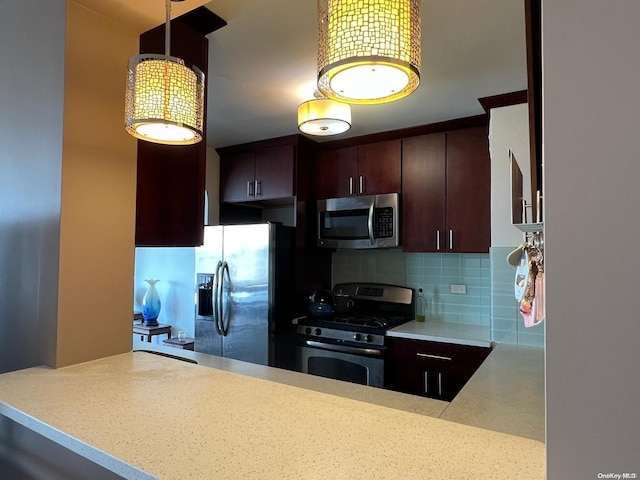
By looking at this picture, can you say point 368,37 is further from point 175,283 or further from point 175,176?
point 175,283

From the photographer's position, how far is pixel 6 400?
3.08 feet

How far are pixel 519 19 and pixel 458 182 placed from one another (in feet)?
4.57

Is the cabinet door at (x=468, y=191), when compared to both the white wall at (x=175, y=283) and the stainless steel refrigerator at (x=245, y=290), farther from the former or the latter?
the white wall at (x=175, y=283)

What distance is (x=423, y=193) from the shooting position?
3035 mm

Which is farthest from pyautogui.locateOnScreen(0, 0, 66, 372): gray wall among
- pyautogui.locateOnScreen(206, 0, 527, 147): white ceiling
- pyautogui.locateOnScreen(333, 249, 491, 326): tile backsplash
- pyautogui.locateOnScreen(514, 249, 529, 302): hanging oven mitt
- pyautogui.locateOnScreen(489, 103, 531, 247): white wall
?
pyautogui.locateOnScreen(333, 249, 491, 326): tile backsplash

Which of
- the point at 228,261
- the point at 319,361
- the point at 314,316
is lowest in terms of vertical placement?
the point at 319,361

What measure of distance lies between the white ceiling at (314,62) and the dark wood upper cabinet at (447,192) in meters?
0.20

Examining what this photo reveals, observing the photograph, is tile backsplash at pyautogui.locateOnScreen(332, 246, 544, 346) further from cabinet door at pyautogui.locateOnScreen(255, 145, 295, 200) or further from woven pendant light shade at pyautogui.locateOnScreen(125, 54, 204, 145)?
woven pendant light shade at pyautogui.locateOnScreen(125, 54, 204, 145)

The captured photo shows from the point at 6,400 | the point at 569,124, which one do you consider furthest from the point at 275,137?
the point at 569,124

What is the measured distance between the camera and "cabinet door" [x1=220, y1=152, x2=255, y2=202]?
3.60 meters

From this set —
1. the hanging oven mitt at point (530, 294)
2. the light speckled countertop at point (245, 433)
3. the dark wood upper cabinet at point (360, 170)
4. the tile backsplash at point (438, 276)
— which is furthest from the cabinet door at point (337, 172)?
the light speckled countertop at point (245, 433)

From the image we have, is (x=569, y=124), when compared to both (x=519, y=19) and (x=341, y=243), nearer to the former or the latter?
(x=519, y=19)

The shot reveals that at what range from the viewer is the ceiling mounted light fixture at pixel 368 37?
0.67 m

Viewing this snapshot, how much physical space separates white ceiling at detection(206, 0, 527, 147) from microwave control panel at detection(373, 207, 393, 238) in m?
0.66
